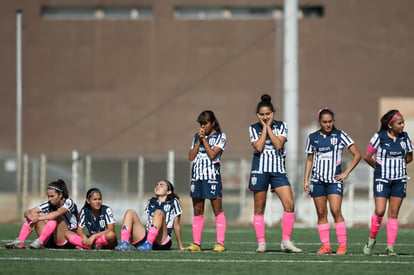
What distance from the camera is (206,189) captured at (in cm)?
1238

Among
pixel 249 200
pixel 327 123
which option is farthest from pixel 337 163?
pixel 249 200

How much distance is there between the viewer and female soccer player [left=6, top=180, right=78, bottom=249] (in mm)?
12352

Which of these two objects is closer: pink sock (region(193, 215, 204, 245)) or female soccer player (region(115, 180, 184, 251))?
female soccer player (region(115, 180, 184, 251))

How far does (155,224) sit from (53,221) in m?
1.32

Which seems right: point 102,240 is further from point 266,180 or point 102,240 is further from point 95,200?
point 266,180

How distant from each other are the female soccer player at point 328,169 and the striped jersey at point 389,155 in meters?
0.30

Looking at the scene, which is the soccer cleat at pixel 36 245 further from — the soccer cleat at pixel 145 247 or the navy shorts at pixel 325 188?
the navy shorts at pixel 325 188

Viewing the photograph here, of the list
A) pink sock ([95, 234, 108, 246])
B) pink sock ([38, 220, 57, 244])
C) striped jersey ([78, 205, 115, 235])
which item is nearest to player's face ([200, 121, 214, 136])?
striped jersey ([78, 205, 115, 235])

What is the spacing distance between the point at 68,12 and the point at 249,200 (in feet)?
41.0

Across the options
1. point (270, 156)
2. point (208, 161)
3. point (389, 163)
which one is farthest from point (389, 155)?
point (208, 161)

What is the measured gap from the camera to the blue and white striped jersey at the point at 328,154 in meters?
11.9

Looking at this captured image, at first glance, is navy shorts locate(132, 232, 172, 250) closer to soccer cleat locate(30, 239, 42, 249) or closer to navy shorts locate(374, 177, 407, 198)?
soccer cleat locate(30, 239, 42, 249)

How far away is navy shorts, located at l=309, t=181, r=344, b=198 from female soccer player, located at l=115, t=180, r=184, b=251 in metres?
1.83

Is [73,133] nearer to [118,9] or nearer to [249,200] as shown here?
[118,9]
